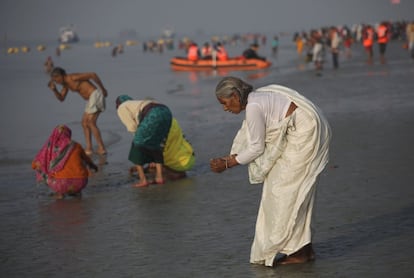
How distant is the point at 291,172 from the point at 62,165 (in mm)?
3992

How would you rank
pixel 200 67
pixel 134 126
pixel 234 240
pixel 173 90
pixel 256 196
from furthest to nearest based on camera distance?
pixel 200 67 → pixel 173 90 → pixel 134 126 → pixel 256 196 → pixel 234 240

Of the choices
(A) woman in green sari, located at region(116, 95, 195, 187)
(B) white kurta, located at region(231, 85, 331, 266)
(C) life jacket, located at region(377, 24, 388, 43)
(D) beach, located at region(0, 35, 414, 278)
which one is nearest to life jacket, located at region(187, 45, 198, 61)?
(C) life jacket, located at region(377, 24, 388, 43)

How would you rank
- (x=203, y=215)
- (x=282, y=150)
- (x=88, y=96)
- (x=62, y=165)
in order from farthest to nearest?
(x=88, y=96) → (x=62, y=165) → (x=203, y=215) → (x=282, y=150)

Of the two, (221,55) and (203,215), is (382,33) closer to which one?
(221,55)

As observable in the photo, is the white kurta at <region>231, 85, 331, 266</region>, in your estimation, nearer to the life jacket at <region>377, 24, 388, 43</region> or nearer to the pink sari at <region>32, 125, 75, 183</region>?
the pink sari at <region>32, 125, 75, 183</region>

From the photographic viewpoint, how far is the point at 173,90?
26859mm

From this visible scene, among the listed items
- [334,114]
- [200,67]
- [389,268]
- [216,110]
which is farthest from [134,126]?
[200,67]

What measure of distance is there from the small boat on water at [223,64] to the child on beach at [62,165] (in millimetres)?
25893

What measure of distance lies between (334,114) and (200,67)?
2194 cm

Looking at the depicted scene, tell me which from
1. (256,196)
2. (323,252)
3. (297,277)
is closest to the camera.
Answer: (297,277)

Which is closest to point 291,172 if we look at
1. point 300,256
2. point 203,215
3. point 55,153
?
point 300,256

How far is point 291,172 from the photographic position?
5953 millimetres

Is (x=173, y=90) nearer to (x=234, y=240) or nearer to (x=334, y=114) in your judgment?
(x=334, y=114)

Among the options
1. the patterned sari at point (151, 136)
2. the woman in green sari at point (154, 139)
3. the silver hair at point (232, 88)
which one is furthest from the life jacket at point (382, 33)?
the silver hair at point (232, 88)
